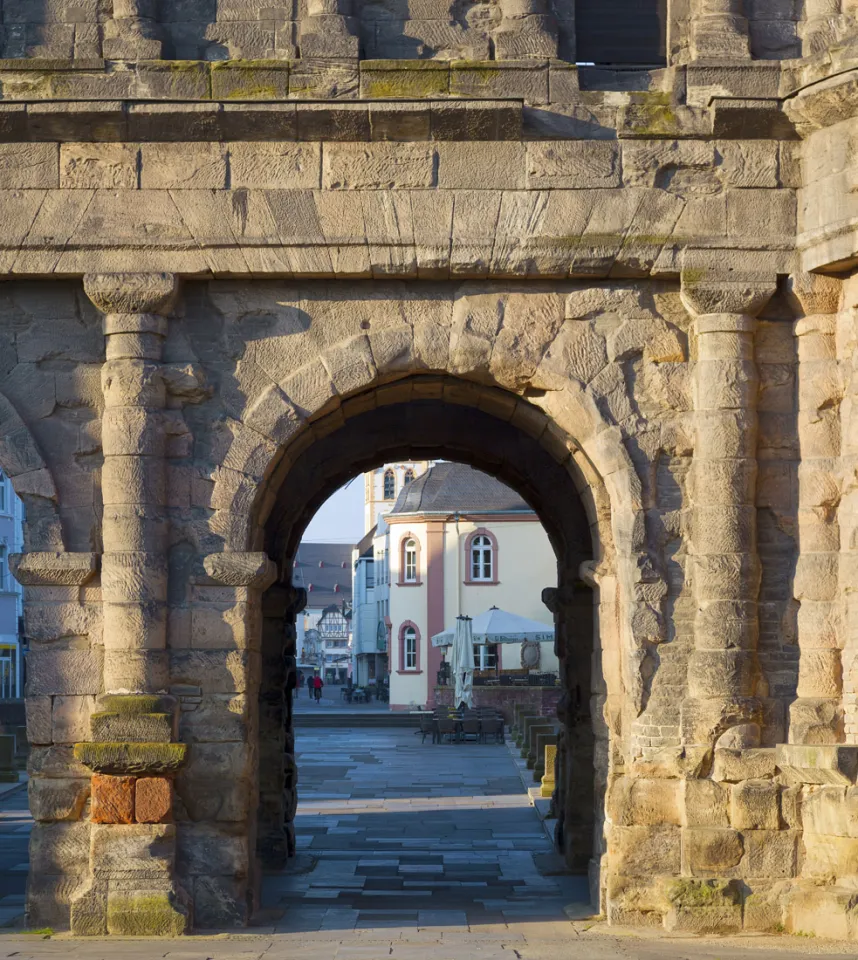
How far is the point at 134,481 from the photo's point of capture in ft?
32.4

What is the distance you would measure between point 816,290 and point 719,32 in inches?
72.4

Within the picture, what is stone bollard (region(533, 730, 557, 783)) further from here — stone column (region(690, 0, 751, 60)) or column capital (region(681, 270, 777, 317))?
stone column (region(690, 0, 751, 60))

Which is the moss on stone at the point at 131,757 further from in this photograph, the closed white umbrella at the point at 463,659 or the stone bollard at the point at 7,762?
the closed white umbrella at the point at 463,659

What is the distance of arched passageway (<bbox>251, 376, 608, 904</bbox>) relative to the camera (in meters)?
13.4

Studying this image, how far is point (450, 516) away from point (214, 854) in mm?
39583

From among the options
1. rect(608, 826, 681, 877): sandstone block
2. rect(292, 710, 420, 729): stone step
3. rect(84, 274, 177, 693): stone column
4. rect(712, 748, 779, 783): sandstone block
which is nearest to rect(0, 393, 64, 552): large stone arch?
rect(84, 274, 177, 693): stone column

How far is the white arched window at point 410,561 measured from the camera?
50.7 meters

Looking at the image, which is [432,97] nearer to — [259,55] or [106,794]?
[259,55]

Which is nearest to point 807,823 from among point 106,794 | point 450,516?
point 106,794

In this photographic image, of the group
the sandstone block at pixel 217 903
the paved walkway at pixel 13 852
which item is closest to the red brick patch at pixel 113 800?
the sandstone block at pixel 217 903

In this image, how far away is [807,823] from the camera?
9.59 meters

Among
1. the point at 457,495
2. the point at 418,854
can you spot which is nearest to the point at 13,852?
the point at 418,854

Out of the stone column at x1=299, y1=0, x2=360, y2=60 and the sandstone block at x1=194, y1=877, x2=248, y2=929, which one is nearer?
the sandstone block at x1=194, y1=877, x2=248, y2=929

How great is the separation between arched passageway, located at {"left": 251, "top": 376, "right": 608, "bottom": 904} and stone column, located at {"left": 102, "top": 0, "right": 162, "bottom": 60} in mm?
4020
